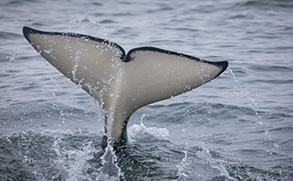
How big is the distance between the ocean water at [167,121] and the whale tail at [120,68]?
46 cm

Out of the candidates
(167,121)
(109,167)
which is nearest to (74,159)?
(109,167)

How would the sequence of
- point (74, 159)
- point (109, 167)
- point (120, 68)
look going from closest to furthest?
point (120, 68), point (109, 167), point (74, 159)

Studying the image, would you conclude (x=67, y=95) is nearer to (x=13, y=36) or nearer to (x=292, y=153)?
(x=292, y=153)

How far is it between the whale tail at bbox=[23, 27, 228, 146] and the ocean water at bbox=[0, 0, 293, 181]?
0.46m

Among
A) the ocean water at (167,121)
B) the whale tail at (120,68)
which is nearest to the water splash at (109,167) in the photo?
the ocean water at (167,121)

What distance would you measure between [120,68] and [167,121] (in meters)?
2.53

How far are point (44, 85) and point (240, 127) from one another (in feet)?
12.8

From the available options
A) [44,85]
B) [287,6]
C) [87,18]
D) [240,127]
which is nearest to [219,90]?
[240,127]

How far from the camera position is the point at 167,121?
258 inches

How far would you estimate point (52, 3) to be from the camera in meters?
18.4

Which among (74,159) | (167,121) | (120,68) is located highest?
(120,68)

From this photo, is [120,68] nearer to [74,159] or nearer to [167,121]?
[74,159]

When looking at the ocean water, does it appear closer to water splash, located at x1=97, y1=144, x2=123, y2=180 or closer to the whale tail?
water splash, located at x1=97, y1=144, x2=123, y2=180

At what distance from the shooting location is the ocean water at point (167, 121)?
4.63 m
